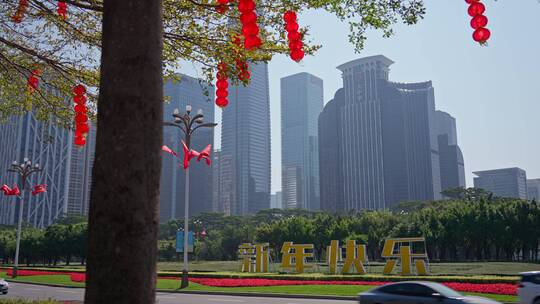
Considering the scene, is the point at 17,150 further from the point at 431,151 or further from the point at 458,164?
the point at 458,164

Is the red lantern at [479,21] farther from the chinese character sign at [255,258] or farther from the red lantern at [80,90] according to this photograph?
the chinese character sign at [255,258]

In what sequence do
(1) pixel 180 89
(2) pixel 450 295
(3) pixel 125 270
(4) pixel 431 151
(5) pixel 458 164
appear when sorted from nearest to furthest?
(3) pixel 125 270, (2) pixel 450 295, (1) pixel 180 89, (4) pixel 431 151, (5) pixel 458 164

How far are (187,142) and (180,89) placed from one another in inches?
3399

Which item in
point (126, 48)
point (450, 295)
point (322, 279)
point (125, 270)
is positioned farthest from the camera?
point (322, 279)

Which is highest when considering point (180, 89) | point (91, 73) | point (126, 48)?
point (180, 89)

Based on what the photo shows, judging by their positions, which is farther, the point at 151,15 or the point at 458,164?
the point at 458,164

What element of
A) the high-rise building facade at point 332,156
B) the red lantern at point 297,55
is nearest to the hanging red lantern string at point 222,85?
the red lantern at point 297,55

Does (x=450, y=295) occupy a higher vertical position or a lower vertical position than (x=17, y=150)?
lower

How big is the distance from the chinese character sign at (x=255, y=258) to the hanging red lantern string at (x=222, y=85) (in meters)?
28.0

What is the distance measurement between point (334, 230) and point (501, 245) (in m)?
19.3

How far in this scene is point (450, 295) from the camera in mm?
11125

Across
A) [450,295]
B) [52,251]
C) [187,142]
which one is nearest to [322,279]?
[187,142]

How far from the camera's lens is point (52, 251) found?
70438 mm

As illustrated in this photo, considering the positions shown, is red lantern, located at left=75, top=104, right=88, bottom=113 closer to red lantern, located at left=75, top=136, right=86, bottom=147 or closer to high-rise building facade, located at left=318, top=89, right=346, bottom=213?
red lantern, located at left=75, top=136, right=86, bottom=147
